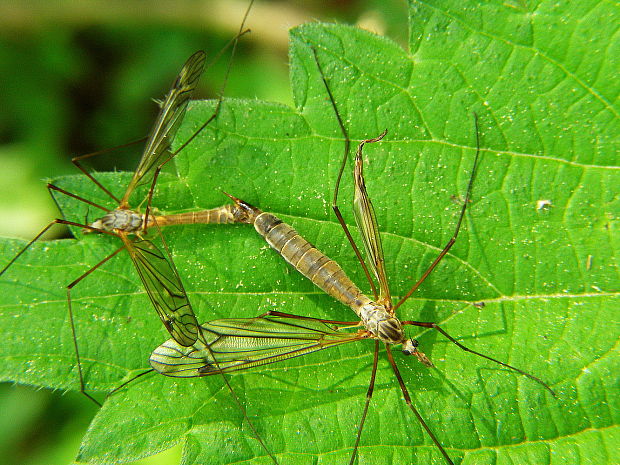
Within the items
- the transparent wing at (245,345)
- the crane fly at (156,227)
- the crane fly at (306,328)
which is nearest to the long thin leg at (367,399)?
the crane fly at (306,328)

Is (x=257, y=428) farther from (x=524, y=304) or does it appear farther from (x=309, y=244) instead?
(x=524, y=304)

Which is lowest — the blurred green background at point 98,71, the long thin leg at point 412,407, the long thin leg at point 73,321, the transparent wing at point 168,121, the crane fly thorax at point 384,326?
the long thin leg at point 412,407

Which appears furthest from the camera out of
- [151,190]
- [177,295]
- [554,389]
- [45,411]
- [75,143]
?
[75,143]

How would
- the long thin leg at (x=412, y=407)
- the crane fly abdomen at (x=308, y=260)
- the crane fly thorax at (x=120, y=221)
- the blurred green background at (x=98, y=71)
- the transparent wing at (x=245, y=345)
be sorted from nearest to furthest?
the long thin leg at (x=412, y=407)
the transparent wing at (x=245, y=345)
the crane fly abdomen at (x=308, y=260)
the crane fly thorax at (x=120, y=221)
the blurred green background at (x=98, y=71)

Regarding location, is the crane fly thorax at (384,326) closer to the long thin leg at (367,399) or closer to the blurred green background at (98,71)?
the long thin leg at (367,399)

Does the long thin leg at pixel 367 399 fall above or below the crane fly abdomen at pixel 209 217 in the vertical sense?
below

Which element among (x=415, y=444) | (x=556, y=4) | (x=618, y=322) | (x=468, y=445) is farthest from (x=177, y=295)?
(x=556, y=4)

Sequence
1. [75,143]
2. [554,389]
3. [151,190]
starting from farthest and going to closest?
[75,143], [151,190], [554,389]
